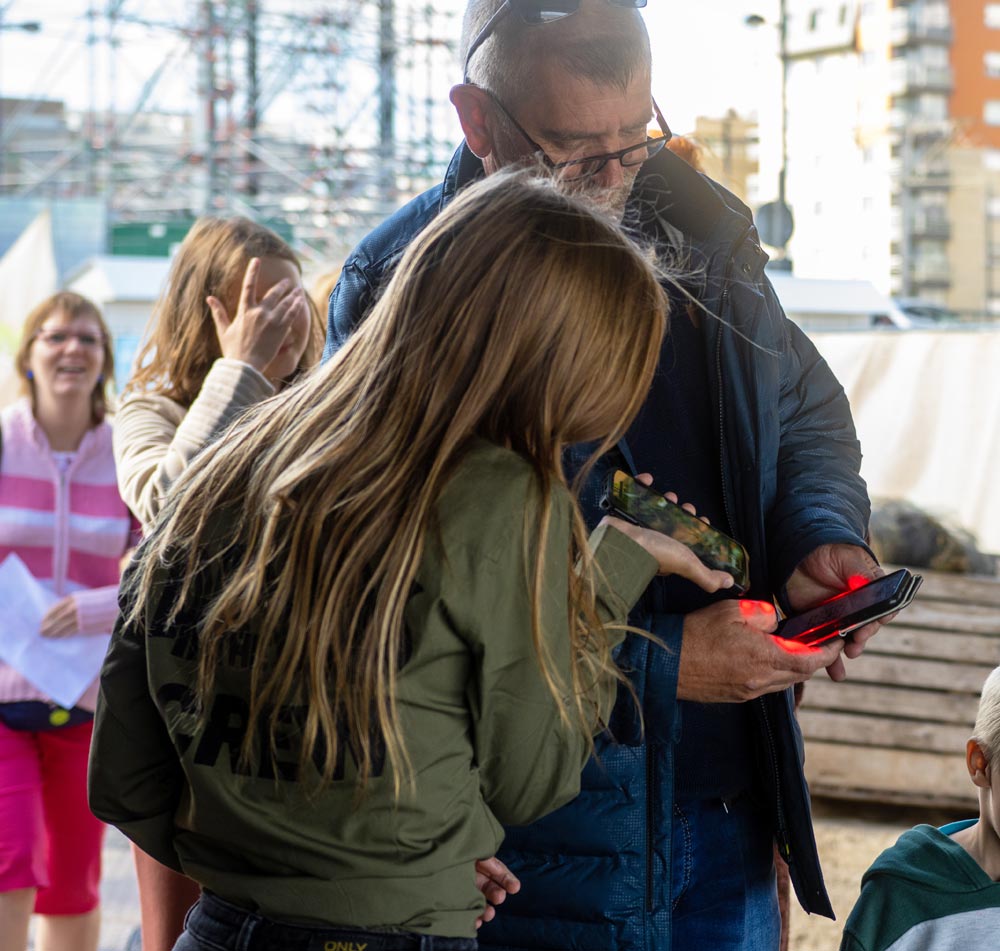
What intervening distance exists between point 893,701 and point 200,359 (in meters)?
3.91

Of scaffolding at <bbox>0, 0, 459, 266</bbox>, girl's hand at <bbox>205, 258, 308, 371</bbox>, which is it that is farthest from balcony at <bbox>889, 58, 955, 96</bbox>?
girl's hand at <bbox>205, 258, 308, 371</bbox>

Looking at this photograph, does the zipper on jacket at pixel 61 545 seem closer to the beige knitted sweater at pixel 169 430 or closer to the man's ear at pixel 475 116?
the beige knitted sweater at pixel 169 430

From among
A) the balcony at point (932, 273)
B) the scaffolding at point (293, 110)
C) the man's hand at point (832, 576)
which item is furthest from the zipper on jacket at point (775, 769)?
the balcony at point (932, 273)

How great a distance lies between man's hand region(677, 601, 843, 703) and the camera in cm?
162

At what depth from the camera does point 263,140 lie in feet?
79.8

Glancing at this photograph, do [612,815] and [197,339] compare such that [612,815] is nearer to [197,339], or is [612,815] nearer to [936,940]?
[936,940]

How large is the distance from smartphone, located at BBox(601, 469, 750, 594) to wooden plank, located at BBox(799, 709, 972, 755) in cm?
412

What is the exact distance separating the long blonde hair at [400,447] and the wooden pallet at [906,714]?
4451mm

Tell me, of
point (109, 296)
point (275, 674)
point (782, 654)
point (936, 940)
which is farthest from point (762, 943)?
point (109, 296)

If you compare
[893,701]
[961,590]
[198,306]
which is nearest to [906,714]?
[893,701]

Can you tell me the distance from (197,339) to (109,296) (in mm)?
9467

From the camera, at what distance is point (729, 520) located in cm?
181

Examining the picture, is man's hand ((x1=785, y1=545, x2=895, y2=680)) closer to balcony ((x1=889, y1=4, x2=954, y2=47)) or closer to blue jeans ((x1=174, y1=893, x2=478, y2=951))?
blue jeans ((x1=174, y1=893, x2=478, y2=951))

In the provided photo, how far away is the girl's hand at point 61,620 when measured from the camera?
3367 mm
